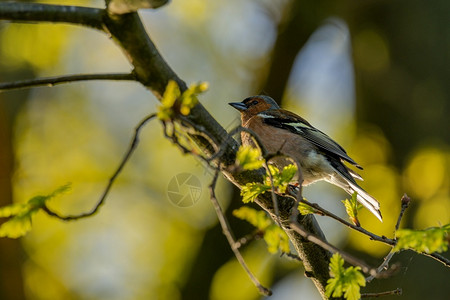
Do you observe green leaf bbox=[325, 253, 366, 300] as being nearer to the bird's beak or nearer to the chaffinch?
the chaffinch

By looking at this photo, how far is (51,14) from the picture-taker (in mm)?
2820

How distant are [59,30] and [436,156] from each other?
24.4 feet

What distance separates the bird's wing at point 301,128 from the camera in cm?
637

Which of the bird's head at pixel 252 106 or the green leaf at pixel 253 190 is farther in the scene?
the bird's head at pixel 252 106

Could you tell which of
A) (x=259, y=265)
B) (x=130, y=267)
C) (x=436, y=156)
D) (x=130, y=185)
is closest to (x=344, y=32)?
(x=436, y=156)

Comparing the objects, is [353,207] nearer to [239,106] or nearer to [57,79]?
[57,79]

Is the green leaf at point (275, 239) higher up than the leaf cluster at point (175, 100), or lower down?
lower down

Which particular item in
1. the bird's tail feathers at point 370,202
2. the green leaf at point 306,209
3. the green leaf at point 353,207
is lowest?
the bird's tail feathers at point 370,202

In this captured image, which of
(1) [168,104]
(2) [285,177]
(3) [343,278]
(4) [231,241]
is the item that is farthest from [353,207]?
(1) [168,104]

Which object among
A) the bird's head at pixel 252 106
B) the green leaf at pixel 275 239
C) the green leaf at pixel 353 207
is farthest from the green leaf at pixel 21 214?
the bird's head at pixel 252 106

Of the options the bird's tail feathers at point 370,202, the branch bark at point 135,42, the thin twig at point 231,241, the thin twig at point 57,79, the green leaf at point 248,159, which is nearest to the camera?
the thin twig at point 231,241

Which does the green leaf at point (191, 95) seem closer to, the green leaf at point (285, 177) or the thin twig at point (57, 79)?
the thin twig at point (57, 79)

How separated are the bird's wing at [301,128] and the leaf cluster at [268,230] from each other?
3.86 m

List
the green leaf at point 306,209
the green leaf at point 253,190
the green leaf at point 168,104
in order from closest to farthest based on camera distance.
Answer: the green leaf at point 168,104 → the green leaf at point 253,190 → the green leaf at point 306,209
